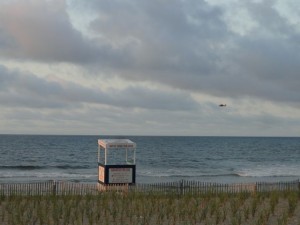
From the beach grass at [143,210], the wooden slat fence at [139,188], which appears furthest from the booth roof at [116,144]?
the beach grass at [143,210]

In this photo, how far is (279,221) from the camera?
1633 cm

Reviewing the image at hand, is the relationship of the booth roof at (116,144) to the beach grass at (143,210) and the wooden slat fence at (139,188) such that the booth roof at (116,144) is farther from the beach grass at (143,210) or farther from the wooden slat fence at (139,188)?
the beach grass at (143,210)

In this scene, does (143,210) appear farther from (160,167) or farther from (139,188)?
(160,167)

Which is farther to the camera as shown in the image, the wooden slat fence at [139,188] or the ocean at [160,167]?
the ocean at [160,167]

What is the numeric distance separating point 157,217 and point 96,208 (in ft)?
8.17

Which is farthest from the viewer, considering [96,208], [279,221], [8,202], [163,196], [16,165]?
[16,165]

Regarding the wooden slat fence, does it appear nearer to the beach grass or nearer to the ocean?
the beach grass

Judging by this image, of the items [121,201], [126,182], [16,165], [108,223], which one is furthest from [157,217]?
[16,165]

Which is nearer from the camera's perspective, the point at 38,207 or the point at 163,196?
the point at 38,207

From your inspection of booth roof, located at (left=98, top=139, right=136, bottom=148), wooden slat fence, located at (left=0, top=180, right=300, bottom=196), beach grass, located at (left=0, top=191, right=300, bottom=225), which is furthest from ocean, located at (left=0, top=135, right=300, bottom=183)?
beach grass, located at (left=0, top=191, right=300, bottom=225)

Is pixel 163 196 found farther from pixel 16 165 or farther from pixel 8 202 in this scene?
pixel 16 165

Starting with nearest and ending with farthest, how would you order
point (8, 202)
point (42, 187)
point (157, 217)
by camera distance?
point (157, 217) < point (8, 202) < point (42, 187)

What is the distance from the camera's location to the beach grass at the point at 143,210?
55.7 ft

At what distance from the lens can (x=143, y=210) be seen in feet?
60.3
